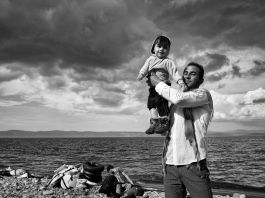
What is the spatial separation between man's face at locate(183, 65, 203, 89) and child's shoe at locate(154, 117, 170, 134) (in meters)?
0.54

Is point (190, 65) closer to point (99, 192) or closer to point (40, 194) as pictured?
point (99, 192)

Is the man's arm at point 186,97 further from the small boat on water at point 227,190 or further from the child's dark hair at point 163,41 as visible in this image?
the small boat on water at point 227,190

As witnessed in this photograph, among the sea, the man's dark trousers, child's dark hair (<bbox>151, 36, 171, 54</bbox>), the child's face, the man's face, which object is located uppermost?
child's dark hair (<bbox>151, 36, 171, 54</bbox>)

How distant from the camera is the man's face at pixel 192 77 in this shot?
394 cm

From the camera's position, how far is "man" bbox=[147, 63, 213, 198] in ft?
12.3

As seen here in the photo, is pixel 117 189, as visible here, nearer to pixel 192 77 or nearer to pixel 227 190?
pixel 227 190

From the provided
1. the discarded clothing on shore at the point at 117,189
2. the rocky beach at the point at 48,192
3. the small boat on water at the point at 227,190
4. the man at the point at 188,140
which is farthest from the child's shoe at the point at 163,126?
the small boat on water at the point at 227,190

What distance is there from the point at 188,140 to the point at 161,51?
184 centimetres

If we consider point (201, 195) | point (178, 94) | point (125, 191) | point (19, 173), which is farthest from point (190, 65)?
point (19, 173)

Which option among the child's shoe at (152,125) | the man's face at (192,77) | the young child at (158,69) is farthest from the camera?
the young child at (158,69)

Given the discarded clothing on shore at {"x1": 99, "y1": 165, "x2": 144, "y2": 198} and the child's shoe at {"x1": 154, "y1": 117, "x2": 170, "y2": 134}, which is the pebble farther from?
the child's shoe at {"x1": 154, "y1": 117, "x2": 170, "y2": 134}

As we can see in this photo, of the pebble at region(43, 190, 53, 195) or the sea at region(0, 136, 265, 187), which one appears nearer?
the pebble at region(43, 190, 53, 195)

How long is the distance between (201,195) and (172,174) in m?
0.43

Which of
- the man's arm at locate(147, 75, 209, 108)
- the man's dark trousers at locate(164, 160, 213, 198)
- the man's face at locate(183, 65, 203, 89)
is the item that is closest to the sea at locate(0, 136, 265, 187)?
the man's dark trousers at locate(164, 160, 213, 198)
